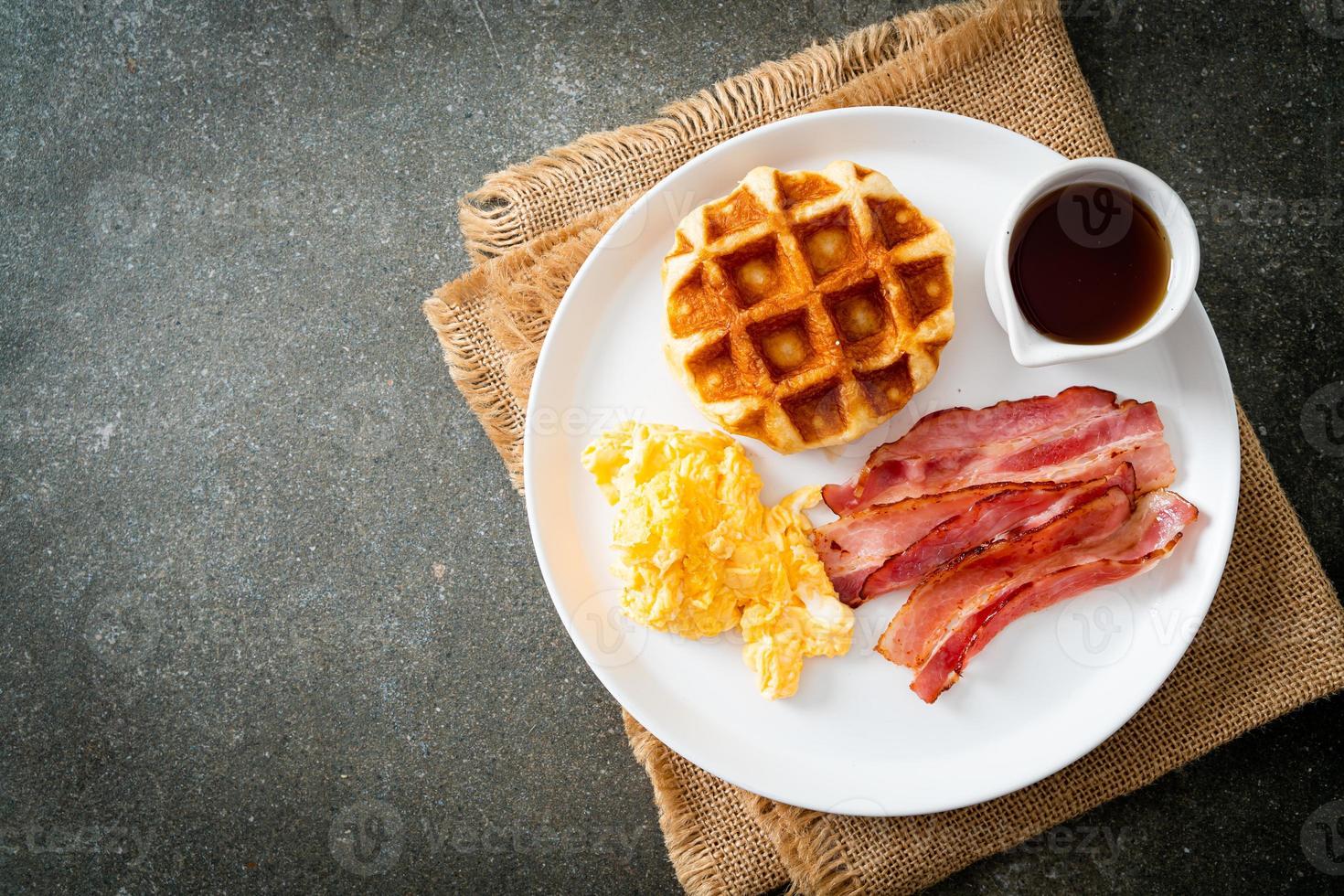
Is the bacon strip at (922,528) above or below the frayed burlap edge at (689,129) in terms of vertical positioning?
below

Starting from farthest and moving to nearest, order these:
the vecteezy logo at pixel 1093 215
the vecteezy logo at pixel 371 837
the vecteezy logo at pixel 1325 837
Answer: the vecteezy logo at pixel 371 837 < the vecteezy logo at pixel 1325 837 < the vecteezy logo at pixel 1093 215

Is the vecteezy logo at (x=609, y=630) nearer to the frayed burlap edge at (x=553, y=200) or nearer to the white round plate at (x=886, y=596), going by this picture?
the white round plate at (x=886, y=596)

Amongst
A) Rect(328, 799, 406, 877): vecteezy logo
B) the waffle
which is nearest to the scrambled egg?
the waffle

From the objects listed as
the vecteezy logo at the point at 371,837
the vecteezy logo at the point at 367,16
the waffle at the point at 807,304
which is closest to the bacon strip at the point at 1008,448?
the waffle at the point at 807,304

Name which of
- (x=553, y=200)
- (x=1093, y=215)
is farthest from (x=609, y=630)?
(x=1093, y=215)

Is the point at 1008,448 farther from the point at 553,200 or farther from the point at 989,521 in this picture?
the point at 553,200

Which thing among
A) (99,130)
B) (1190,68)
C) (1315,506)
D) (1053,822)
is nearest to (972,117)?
(1190,68)

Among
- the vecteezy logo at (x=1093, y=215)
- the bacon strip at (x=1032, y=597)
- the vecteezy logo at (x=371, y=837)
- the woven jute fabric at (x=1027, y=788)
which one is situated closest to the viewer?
the vecteezy logo at (x=1093, y=215)
